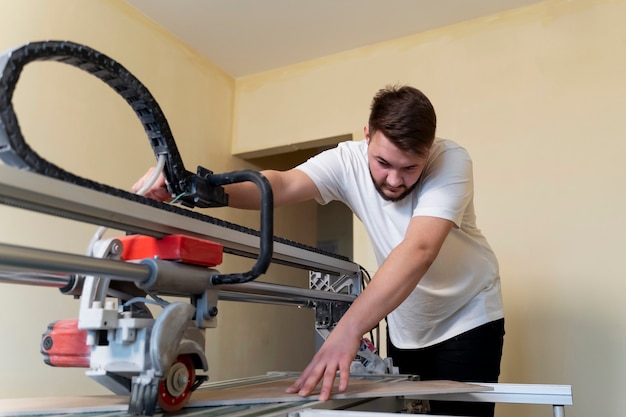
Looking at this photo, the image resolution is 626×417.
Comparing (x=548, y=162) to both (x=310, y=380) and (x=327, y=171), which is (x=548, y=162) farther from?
(x=310, y=380)

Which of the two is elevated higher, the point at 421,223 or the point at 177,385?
the point at 421,223

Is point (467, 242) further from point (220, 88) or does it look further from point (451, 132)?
point (220, 88)

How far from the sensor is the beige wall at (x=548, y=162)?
1786 millimetres

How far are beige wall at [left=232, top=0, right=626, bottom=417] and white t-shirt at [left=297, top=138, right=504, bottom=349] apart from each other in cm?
72

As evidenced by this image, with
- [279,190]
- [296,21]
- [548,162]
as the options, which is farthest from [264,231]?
[296,21]

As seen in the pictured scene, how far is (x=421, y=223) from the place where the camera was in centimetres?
101

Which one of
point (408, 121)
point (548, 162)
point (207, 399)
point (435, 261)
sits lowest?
point (207, 399)

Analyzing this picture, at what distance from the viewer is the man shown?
103 centimetres

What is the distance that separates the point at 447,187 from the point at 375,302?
309 millimetres

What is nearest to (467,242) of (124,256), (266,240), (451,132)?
(266,240)

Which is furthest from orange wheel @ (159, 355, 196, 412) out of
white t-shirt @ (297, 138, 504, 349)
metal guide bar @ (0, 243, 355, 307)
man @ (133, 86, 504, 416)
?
white t-shirt @ (297, 138, 504, 349)

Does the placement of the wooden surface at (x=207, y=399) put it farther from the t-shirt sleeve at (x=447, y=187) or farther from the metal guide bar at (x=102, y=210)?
the t-shirt sleeve at (x=447, y=187)

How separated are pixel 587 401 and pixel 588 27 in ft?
4.48

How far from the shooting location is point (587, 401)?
5.70ft
